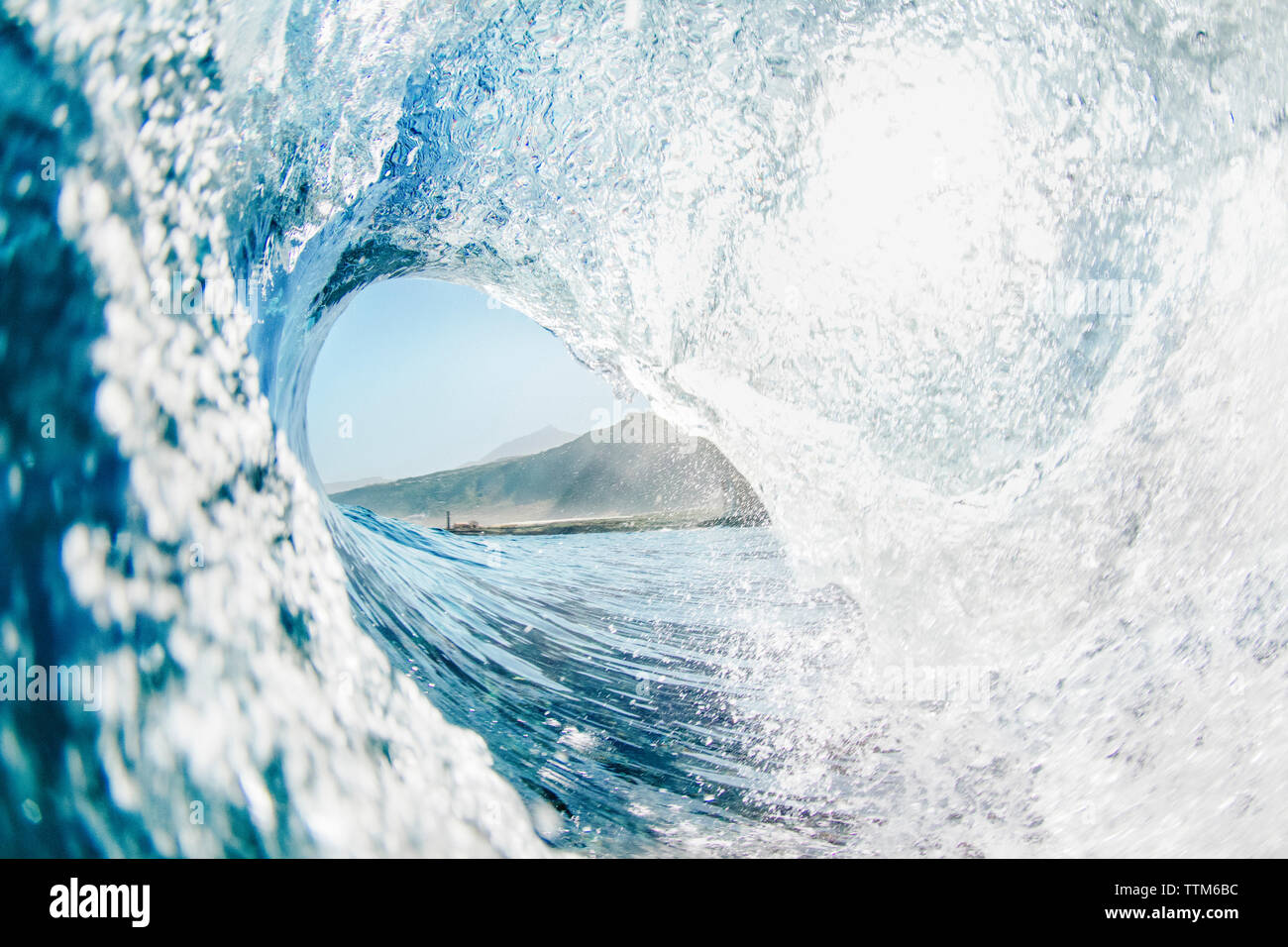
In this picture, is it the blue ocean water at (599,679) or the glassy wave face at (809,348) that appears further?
the blue ocean water at (599,679)

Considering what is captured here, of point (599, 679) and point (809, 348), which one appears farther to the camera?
point (599, 679)

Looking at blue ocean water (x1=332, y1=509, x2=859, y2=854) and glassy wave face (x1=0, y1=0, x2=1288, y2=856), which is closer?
glassy wave face (x1=0, y1=0, x2=1288, y2=856)

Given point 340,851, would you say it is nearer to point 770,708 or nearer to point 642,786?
point 642,786

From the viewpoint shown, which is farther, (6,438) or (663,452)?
(663,452)

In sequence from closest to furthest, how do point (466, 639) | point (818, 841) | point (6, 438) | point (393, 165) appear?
point (6, 438) < point (818, 841) < point (393, 165) < point (466, 639)

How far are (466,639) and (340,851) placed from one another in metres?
1.37

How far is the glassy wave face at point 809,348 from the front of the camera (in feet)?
5.44

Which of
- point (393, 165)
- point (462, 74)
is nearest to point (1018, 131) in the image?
point (462, 74)

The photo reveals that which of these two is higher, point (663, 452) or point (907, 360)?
point (663, 452)

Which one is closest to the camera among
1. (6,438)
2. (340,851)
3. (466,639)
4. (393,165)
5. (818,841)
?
(6,438)

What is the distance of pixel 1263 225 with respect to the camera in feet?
7.05

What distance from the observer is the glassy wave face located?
1659 millimetres

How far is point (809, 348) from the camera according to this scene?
2.37 m

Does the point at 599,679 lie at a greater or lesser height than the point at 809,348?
lesser
